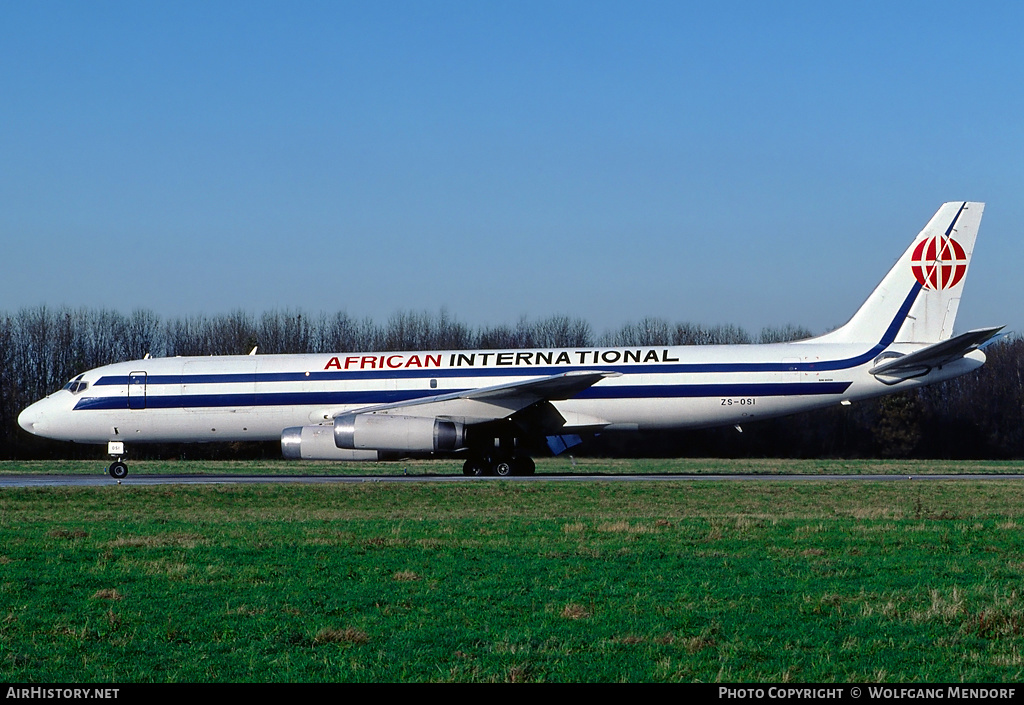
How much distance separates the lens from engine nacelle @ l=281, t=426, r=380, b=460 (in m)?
24.7

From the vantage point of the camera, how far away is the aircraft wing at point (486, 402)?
24.9 metres

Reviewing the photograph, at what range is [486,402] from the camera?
83.7 feet

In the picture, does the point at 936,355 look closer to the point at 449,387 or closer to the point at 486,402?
the point at 486,402

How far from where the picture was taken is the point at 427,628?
24.3 ft

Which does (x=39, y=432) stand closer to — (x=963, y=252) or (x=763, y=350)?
(x=763, y=350)

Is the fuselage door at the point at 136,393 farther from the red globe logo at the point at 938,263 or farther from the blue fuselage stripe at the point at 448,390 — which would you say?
the red globe logo at the point at 938,263

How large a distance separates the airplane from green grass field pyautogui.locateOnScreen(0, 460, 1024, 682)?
Answer: 862 centimetres

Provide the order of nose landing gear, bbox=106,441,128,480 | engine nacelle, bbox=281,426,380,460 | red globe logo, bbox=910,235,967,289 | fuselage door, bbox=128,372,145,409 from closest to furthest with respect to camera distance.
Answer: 1. engine nacelle, bbox=281,426,380,460
2. red globe logo, bbox=910,235,967,289
3. nose landing gear, bbox=106,441,128,480
4. fuselage door, bbox=128,372,145,409

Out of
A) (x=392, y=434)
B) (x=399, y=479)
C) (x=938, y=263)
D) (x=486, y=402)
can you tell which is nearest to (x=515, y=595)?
(x=392, y=434)

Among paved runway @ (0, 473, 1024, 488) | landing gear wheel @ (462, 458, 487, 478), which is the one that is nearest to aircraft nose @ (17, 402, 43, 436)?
paved runway @ (0, 473, 1024, 488)

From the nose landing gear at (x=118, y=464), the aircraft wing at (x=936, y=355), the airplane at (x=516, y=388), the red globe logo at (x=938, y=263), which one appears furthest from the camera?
the nose landing gear at (x=118, y=464)

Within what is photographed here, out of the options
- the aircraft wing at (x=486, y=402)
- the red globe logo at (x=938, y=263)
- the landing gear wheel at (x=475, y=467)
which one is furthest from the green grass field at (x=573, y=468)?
the red globe logo at (x=938, y=263)

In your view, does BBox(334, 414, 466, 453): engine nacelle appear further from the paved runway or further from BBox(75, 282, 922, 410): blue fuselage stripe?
BBox(75, 282, 922, 410): blue fuselage stripe
